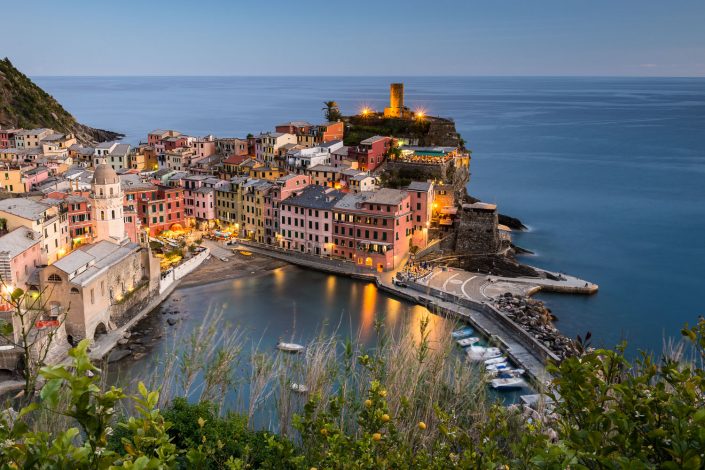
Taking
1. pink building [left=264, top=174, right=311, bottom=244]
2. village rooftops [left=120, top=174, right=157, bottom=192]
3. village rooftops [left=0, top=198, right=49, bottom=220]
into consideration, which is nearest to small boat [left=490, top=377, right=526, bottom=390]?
village rooftops [left=0, top=198, right=49, bottom=220]

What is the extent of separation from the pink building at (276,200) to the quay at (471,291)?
1.00m

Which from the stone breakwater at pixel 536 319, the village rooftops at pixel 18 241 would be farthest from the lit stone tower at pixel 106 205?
the stone breakwater at pixel 536 319

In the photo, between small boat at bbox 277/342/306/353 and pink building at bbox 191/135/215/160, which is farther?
pink building at bbox 191/135/215/160

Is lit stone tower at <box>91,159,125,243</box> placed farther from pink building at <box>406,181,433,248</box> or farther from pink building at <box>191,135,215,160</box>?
pink building at <box>191,135,215,160</box>

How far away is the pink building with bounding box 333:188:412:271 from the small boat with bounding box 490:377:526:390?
10.8 m

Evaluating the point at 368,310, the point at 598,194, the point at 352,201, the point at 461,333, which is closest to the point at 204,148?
the point at 352,201

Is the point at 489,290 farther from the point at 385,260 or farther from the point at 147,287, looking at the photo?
the point at 147,287

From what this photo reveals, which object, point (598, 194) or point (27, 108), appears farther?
point (27, 108)

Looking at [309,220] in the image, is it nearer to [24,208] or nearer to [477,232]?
[477,232]

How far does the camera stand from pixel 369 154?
37469 mm

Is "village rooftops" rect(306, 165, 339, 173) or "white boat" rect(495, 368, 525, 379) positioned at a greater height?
"village rooftops" rect(306, 165, 339, 173)

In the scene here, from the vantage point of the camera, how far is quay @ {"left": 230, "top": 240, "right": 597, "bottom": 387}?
19.7 meters

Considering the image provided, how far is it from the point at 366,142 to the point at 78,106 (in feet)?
300

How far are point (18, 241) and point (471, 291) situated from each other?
15855 millimetres
